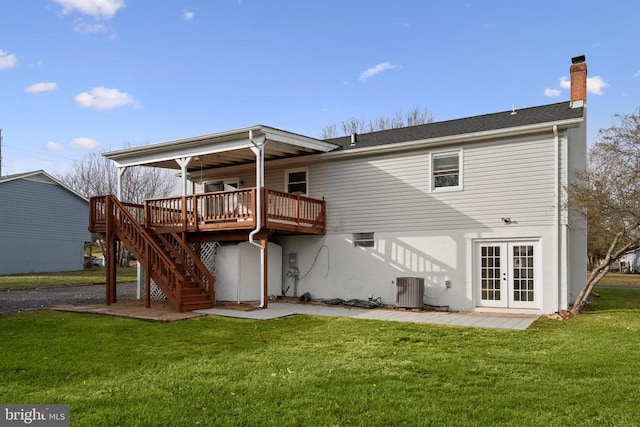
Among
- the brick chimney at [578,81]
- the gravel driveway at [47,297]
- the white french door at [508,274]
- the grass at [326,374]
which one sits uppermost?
the brick chimney at [578,81]

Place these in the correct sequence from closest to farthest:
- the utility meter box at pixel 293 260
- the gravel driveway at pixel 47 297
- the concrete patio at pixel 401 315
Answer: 1. the concrete patio at pixel 401 315
2. the gravel driveway at pixel 47 297
3. the utility meter box at pixel 293 260

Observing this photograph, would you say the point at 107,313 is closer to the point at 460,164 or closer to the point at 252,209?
the point at 252,209

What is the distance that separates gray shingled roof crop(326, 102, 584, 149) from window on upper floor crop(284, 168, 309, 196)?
60.7 inches

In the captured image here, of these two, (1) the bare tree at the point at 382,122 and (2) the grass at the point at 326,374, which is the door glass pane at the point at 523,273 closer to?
(2) the grass at the point at 326,374

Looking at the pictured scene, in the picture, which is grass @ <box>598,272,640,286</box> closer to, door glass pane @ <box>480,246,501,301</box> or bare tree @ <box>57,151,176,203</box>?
door glass pane @ <box>480,246,501,301</box>

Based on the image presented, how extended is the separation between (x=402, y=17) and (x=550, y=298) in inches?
361

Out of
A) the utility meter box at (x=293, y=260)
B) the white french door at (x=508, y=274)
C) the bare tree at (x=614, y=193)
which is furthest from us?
the utility meter box at (x=293, y=260)

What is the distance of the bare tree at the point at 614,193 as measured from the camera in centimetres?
1062

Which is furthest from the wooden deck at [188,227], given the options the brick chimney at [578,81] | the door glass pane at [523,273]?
the brick chimney at [578,81]

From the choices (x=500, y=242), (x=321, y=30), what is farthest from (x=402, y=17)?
(x=500, y=242)

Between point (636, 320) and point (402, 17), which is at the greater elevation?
point (402, 17)

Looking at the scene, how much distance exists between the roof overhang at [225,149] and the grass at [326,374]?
5.24 metres

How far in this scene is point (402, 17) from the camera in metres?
14.8

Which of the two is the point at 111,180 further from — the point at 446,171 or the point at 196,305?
the point at 446,171
